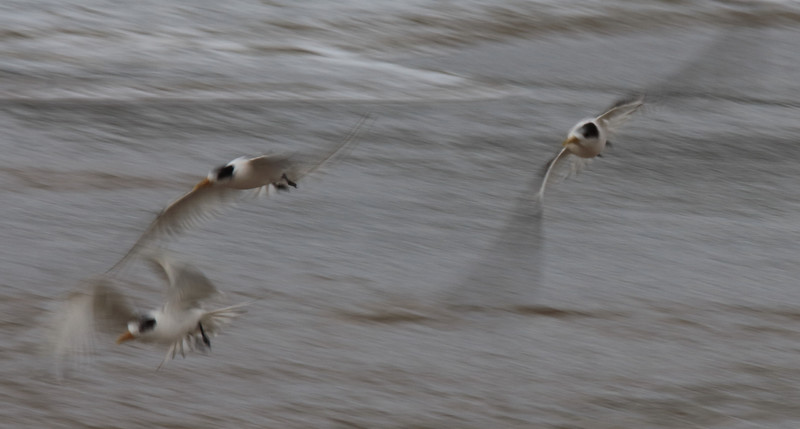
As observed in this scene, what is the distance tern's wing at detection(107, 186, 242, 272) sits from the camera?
13.6 feet

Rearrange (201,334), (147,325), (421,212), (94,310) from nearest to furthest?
1. (94,310)
2. (147,325)
3. (201,334)
4. (421,212)

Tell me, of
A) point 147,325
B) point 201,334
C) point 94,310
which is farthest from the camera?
point 201,334

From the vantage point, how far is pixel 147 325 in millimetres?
4176

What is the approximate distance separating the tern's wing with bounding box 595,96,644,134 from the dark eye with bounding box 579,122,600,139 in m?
0.05

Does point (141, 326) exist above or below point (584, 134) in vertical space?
below

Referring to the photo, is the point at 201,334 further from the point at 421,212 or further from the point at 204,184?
the point at 421,212

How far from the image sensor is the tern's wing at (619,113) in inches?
186

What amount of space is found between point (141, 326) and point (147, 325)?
27mm

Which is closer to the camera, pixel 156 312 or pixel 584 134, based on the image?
pixel 156 312

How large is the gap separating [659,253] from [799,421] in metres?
1.64

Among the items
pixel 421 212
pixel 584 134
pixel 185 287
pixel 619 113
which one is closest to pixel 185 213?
pixel 185 287

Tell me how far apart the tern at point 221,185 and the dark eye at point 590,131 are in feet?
3.24

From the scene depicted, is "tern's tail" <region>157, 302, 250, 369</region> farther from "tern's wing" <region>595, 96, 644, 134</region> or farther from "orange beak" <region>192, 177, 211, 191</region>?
"tern's wing" <region>595, 96, 644, 134</region>

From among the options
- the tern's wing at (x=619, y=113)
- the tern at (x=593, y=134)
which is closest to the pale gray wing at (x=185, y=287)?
the tern at (x=593, y=134)
